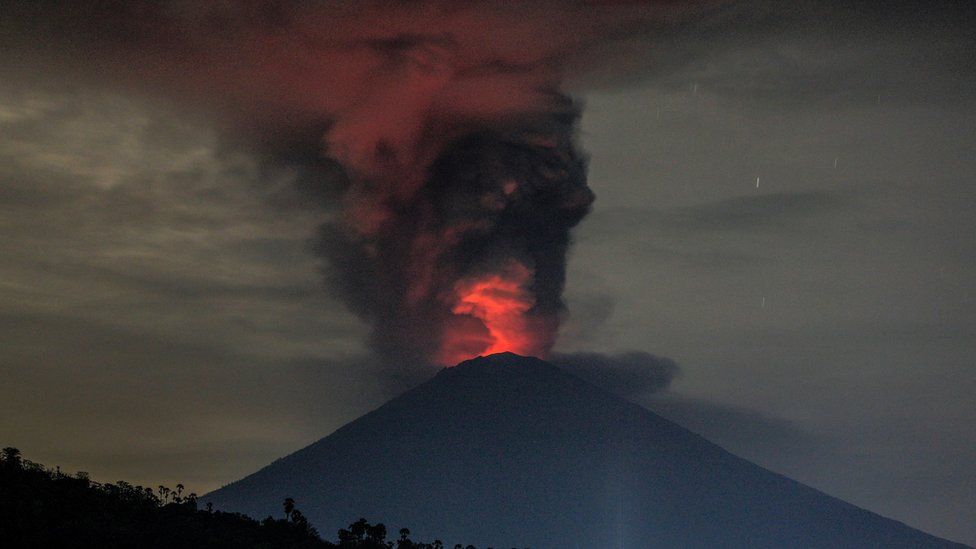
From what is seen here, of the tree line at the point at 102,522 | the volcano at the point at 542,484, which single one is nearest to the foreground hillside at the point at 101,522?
the tree line at the point at 102,522

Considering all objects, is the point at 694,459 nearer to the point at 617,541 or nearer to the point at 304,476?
the point at 617,541

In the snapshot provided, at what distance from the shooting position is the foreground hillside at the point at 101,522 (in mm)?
62406

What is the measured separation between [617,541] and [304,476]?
44.4m

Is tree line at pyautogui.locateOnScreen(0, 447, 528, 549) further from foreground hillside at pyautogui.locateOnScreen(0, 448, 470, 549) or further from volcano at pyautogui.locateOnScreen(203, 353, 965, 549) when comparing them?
volcano at pyautogui.locateOnScreen(203, 353, 965, 549)

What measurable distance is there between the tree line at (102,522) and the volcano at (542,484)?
7862cm

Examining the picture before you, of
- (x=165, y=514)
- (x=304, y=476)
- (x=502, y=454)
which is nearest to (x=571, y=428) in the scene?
(x=502, y=454)

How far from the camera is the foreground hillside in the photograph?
62.4 m

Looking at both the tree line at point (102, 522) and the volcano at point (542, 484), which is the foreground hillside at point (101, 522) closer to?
the tree line at point (102, 522)

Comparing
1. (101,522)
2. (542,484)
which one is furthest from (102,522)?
(542,484)

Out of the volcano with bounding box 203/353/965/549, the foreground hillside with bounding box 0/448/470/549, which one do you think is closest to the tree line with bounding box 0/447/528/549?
the foreground hillside with bounding box 0/448/470/549

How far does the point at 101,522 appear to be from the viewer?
6675 centimetres

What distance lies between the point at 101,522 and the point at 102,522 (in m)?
0.05

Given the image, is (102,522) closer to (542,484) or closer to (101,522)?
(101,522)

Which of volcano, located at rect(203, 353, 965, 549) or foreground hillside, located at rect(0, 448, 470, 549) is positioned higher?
volcano, located at rect(203, 353, 965, 549)
